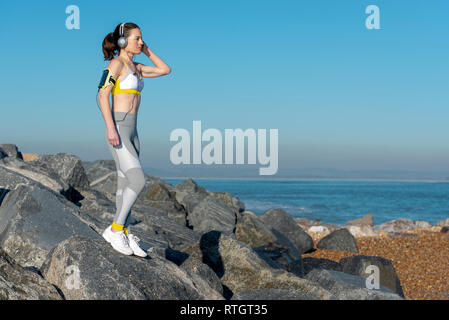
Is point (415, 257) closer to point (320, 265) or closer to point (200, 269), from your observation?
point (320, 265)

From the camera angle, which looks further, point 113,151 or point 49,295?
point 113,151

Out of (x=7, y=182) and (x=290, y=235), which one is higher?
(x=7, y=182)

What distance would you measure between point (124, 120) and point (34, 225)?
8.92 feet

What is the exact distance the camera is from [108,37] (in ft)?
17.9

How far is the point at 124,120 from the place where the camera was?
204 inches

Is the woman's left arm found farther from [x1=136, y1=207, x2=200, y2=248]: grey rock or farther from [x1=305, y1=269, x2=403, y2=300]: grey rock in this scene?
[x1=136, y1=207, x2=200, y2=248]: grey rock

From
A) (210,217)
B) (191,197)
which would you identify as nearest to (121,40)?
(210,217)

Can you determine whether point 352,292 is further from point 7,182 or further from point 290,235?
point 290,235

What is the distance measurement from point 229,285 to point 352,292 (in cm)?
Result: 184

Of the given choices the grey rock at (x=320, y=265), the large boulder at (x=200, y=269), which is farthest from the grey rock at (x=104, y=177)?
the large boulder at (x=200, y=269)

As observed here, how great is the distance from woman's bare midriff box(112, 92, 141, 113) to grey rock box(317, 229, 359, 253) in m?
10.8
